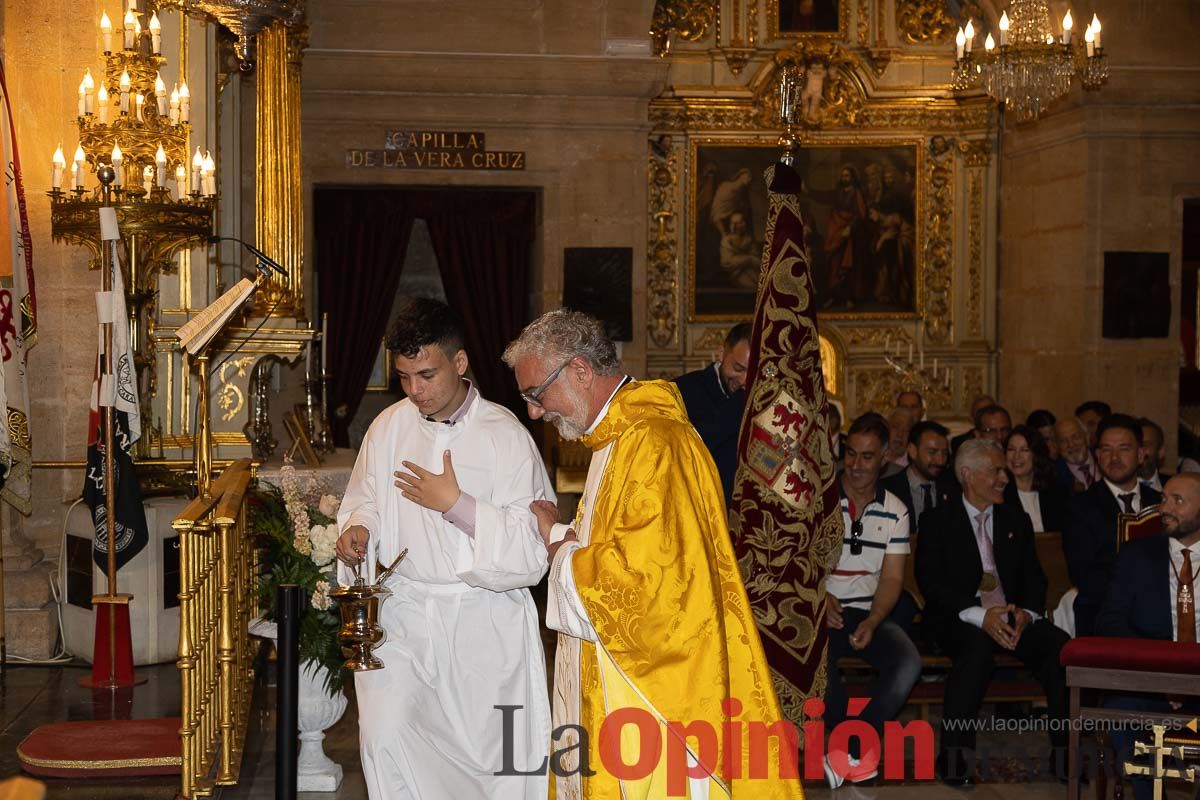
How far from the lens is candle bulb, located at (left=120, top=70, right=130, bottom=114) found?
7.62m

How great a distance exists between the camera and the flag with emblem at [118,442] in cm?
709

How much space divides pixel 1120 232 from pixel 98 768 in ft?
33.8

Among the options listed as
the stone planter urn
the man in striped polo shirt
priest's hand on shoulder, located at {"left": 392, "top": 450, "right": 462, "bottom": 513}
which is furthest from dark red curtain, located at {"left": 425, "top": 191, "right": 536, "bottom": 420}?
priest's hand on shoulder, located at {"left": 392, "top": 450, "right": 462, "bottom": 513}

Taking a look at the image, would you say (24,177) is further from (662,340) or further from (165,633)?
(662,340)

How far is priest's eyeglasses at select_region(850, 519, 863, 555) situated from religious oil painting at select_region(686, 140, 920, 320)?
7.84 metres

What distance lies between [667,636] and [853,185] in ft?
39.1

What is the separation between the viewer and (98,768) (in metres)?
5.82

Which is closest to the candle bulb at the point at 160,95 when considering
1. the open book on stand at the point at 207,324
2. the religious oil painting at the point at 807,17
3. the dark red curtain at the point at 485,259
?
the open book on stand at the point at 207,324

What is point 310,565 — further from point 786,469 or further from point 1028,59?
point 1028,59

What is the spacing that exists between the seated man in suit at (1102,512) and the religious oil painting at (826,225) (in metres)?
7.14

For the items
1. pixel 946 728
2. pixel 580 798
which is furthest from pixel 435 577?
pixel 946 728

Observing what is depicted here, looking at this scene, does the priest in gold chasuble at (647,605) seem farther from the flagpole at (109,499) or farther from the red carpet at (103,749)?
the flagpole at (109,499)

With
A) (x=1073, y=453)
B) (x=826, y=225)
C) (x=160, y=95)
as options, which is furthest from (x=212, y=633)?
(x=826, y=225)

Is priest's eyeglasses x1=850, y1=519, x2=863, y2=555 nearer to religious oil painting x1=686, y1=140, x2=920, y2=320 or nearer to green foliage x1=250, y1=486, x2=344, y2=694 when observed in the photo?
green foliage x1=250, y1=486, x2=344, y2=694
